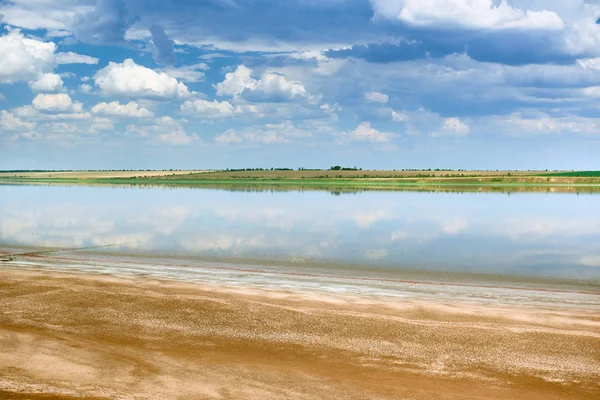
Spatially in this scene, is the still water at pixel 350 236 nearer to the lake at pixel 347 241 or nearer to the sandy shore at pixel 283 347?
the lake at pixel 347 241

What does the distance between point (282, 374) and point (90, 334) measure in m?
4.50

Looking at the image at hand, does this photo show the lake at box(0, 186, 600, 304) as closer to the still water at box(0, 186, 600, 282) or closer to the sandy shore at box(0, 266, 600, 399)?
the still water at box(0, 186, 600, 282)

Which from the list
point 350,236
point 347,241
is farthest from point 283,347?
point 350,236

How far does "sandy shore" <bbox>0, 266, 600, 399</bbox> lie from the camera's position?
9258 millimetres

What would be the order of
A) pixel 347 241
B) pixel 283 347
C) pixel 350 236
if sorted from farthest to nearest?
pixel 350 236 → pixel 347 241 → pixel 283 347

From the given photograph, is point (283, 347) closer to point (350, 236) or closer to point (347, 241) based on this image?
point (347, 241)

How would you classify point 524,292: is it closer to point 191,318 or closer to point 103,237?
point 191,318

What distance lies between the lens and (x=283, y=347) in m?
11.4

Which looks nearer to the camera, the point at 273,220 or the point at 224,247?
the point at 224,247

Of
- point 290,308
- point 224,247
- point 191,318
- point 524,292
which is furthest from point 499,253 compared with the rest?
point 191,318

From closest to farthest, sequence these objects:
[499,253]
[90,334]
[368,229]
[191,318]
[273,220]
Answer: [90,334]
[191,318]
[499,253]
[368,229]
[273,220]

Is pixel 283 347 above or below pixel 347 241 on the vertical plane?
below

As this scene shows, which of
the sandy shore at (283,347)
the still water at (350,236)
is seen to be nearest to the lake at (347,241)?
the still water at (350,236)

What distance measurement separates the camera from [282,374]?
995 cm
